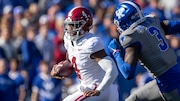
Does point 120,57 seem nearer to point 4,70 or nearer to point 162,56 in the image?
point 162,56

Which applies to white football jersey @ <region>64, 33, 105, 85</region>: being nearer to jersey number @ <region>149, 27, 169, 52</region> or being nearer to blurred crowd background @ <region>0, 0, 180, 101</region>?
jersey number @ <region>149, 27, 169, 52</region>

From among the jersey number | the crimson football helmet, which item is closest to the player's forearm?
the jersey number

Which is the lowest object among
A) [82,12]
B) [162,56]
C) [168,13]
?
[168,13]

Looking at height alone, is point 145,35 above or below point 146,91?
above

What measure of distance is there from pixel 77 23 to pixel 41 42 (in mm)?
5362

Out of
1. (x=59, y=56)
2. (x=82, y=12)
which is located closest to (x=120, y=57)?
(x=82, y=12)

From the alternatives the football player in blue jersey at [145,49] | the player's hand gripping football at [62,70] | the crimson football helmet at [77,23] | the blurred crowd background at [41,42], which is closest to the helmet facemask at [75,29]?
the crimson football helmet at [77,23]

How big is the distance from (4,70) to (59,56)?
1281 mm

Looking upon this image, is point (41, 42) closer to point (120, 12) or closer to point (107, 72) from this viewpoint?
point (107, 72)

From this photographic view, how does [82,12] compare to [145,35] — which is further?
[82,12]

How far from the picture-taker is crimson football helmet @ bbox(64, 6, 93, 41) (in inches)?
304

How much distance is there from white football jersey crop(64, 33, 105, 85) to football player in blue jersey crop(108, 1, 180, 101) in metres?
0.25

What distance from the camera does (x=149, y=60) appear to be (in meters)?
7.33

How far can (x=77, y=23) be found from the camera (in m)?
7.72
